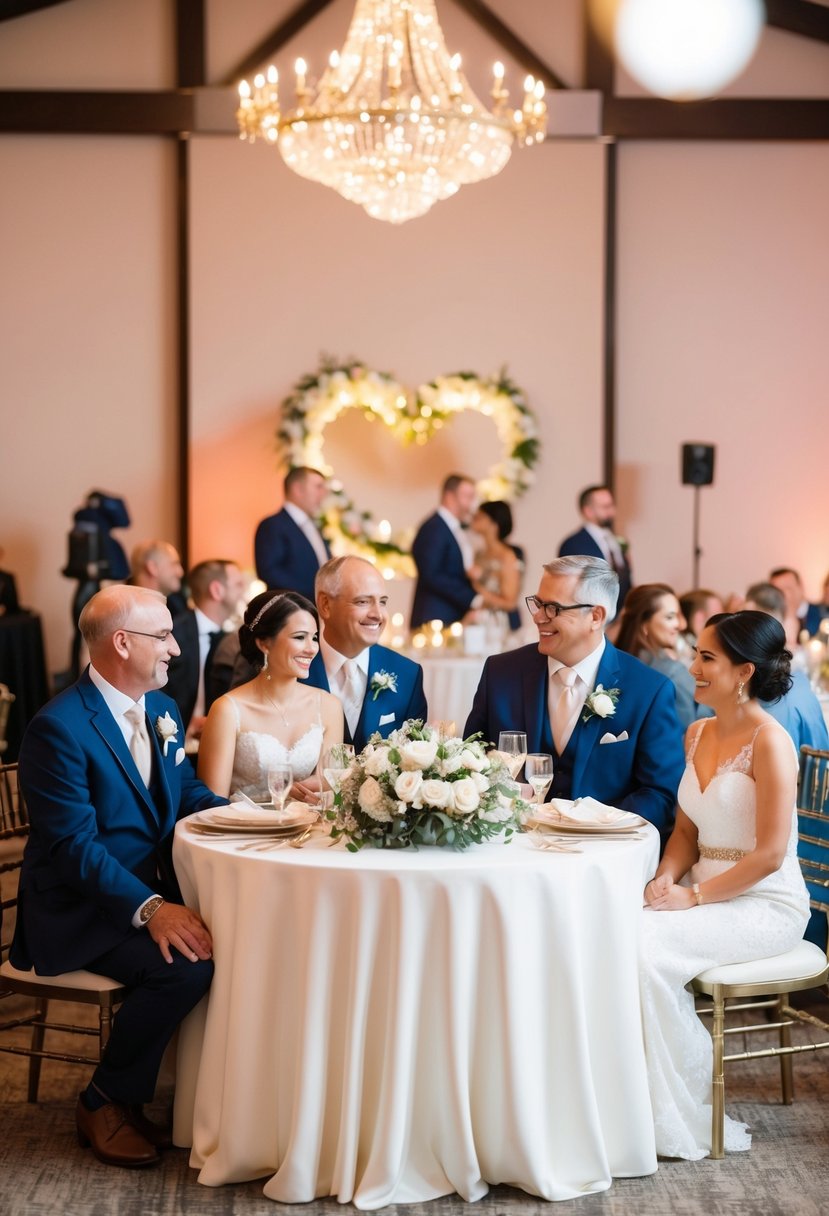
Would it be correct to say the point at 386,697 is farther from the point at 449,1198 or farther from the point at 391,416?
the point at 391,416

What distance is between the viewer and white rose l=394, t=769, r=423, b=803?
325cm

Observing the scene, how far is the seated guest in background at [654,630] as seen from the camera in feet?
17.5

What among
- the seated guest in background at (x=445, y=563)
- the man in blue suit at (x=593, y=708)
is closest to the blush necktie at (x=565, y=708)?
the man in blue suit at (x=593, y=708)

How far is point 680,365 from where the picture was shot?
11.3 m

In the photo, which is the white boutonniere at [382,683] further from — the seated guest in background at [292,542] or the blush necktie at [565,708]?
the seated guest in background at [292,542]

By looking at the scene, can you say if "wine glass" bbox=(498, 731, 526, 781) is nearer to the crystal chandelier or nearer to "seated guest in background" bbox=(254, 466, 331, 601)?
the crystal chandelier

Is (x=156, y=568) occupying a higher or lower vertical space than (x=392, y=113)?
lower

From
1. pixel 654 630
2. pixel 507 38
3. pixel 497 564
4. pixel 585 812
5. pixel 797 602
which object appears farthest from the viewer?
pixel 507 38

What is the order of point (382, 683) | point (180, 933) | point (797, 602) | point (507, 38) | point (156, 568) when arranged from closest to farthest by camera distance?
point (180, 933) → point (382, 683) → point (156, 568) → point (797, 602) → point (507, 38)

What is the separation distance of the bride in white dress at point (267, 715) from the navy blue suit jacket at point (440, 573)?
4801 millimetres

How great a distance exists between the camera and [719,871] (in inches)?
151

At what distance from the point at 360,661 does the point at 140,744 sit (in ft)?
3.78

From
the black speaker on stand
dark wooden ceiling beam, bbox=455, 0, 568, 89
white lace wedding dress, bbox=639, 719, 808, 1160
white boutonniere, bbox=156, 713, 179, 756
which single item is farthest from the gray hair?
dark wooden ceiling beam, bbox=455, 0, 568, 89

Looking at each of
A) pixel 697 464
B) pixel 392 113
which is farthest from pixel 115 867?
pixel 697 464
